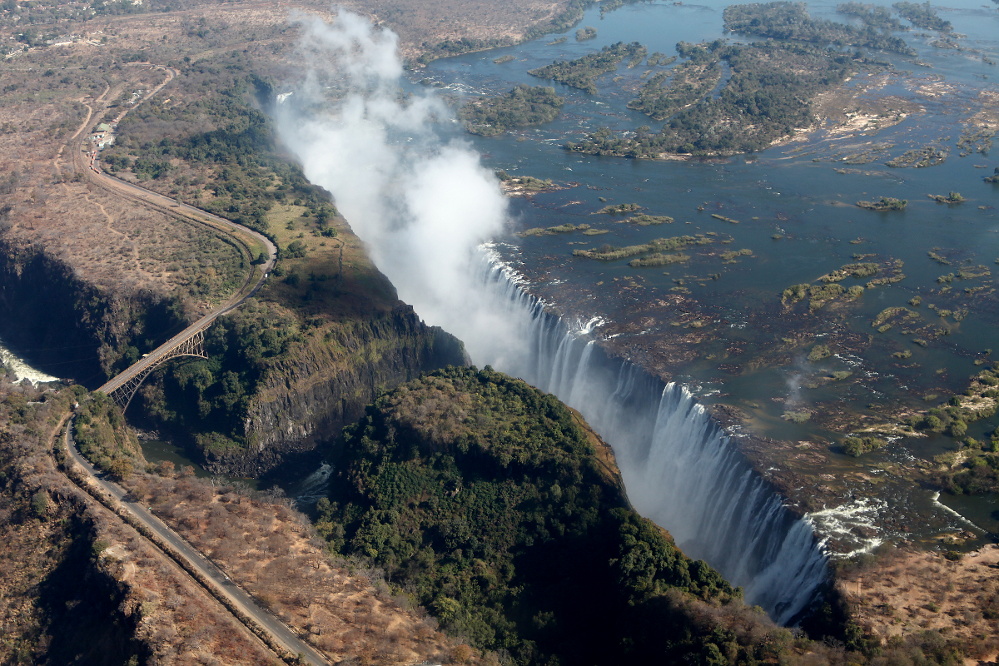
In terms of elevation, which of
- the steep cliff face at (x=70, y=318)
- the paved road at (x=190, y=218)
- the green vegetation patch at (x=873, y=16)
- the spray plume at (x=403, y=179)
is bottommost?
the steep cliff face at (x=70, y=318)

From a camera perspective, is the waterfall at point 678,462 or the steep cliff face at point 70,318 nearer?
the waterfall at point 678,462

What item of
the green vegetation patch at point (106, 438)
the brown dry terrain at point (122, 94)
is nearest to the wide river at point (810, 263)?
the brown dry terrain at point (122, 94)

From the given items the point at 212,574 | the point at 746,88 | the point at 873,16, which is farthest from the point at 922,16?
the point at 212,574

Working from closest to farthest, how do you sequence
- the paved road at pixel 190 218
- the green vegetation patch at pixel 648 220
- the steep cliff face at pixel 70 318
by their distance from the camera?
1. the paved road at pixel 190 218
2. the steep cliff face at pixel 70 318
3. the green vegetation patch at pixel 648 220

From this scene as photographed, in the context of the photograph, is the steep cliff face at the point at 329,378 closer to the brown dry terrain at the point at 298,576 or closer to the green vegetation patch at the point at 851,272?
the brown dry terrain at the point at 298,576

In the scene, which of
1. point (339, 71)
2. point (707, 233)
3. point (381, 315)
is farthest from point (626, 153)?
point (339, 71)

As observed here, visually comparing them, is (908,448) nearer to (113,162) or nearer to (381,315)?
(381,315)

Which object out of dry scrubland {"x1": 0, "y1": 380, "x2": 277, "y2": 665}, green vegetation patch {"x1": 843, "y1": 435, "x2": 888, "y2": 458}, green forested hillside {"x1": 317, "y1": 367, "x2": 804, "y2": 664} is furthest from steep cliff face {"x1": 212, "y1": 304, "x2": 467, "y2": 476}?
green vegetation patch {"x1": 843, "y1": 435, "x2": 888, "y2": 458}

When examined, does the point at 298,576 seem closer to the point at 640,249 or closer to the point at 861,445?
the point at 861,445

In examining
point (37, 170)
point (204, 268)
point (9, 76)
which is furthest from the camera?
point (9, 76)
